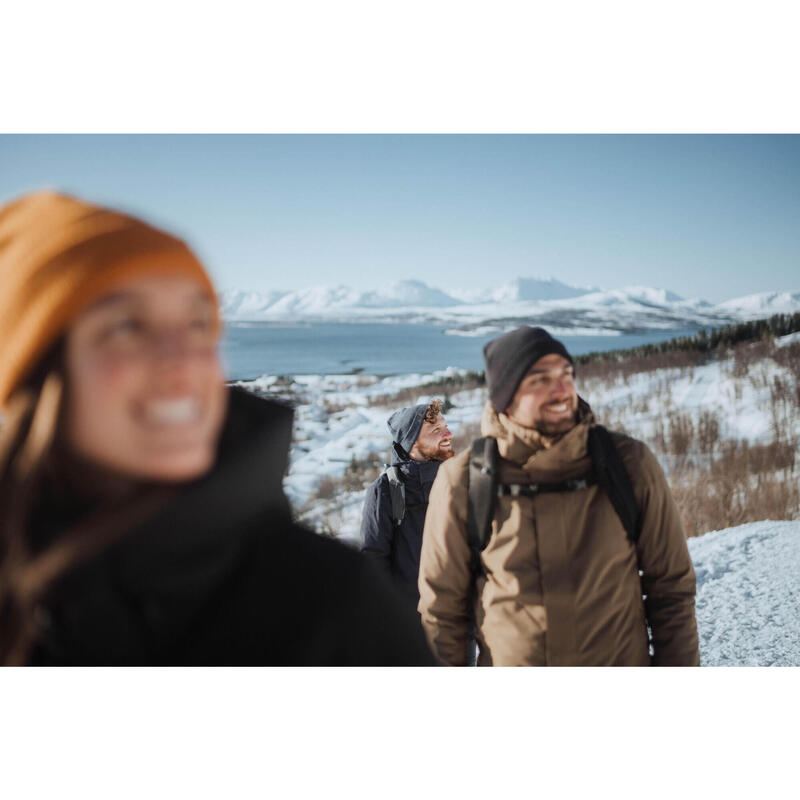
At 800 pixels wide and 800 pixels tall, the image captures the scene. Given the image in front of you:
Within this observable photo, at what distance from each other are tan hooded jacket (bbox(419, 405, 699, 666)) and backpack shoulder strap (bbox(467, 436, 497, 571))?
2cm

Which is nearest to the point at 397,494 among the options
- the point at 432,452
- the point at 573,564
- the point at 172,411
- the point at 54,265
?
the point at 432,452

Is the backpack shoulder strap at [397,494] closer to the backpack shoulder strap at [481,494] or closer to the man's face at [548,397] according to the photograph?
A: the backpack shoulder strap at [481,494]

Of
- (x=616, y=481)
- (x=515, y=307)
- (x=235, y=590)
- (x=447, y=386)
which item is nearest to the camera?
(x=235, y=590)

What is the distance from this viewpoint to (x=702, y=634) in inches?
75.7

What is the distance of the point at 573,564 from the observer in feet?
3.88

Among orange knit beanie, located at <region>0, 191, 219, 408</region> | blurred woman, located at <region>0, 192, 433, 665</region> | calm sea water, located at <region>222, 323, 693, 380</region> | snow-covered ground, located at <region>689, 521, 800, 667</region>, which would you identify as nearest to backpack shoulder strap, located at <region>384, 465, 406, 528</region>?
calm sea water, located at <region>222, 323, 693, 380</region>

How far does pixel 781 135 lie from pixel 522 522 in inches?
62.7

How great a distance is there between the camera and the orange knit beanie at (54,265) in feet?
2.14

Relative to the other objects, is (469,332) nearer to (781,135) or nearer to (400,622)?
(781,135)

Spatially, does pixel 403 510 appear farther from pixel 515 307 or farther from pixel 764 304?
pixel 764 304

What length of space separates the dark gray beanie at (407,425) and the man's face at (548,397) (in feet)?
2.50

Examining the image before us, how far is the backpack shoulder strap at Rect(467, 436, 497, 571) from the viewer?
1.21 m

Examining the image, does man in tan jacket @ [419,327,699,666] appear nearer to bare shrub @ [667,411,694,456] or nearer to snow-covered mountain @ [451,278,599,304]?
snow-covered mountain @ [451,278,599,304]

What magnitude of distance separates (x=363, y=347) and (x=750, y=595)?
184 cm
